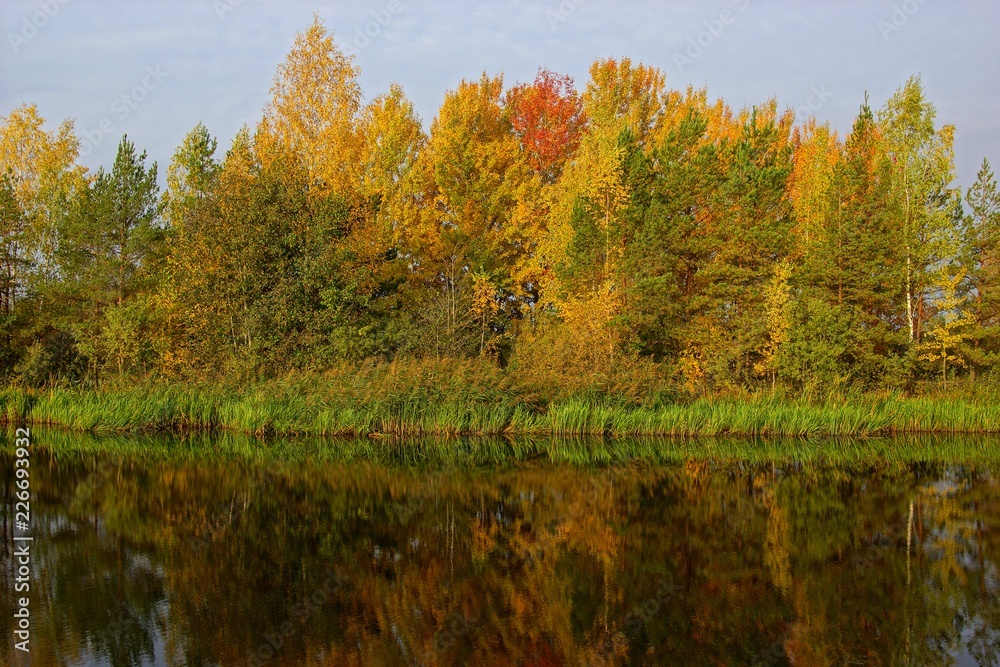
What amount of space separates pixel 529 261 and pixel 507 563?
20.4 meters

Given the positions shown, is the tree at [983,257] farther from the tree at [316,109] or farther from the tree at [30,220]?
the tree at [30,220]

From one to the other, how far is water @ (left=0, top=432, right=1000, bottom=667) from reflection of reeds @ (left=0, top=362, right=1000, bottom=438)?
13.7ft

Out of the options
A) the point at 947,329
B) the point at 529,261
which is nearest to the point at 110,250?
the point at 529,261

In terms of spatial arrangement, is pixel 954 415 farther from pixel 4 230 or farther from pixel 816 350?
pixel 4 230

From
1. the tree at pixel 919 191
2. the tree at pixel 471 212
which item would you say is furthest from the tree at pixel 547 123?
the tree at pixel 919 191

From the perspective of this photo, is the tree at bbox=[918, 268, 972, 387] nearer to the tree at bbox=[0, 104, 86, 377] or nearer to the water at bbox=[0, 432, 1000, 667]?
the water at bbox=[0, 432, 1000, 667]

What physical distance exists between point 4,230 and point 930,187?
30683 millimetres

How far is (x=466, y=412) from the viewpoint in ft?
67.2

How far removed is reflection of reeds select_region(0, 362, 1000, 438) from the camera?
20.5m

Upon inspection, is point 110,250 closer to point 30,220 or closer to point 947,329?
point 30,220

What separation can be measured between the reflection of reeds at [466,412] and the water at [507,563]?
4166 millimetres

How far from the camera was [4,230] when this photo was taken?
2717 cm

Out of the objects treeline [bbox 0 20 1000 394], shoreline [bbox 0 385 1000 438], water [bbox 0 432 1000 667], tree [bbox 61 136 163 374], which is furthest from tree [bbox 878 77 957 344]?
tree [bbox 61 136 163 374]

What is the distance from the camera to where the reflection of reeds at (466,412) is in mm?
20484
